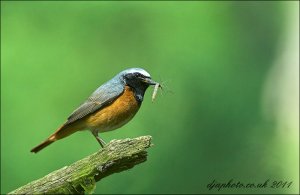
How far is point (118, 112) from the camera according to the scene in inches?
322

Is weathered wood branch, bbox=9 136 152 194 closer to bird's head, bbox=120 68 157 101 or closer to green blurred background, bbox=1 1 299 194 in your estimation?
bird's head, bbox=120 68 157 101

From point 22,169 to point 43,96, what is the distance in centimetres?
272

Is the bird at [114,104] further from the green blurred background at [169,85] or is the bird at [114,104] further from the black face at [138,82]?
the green blurred background at [169,85]

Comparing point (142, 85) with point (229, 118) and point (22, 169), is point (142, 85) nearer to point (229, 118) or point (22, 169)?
point (22, 169)

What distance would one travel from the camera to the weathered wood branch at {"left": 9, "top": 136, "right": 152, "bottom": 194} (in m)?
5.01

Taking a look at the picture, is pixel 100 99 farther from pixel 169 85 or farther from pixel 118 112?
pixel 169 85

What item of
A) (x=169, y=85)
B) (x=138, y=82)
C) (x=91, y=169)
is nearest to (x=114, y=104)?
(x=138, y=82)

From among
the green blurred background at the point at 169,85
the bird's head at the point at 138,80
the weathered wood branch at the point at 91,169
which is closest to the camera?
the weathered wood branch at the point at 91,169

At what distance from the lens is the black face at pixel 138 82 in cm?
817

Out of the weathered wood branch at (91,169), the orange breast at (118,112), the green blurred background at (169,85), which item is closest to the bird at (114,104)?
the orange breast at (118,112)

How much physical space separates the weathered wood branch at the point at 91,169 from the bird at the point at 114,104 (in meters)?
2.78

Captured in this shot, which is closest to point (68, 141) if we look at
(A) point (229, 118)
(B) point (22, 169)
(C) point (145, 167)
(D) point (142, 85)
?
(B) point (22, 169)

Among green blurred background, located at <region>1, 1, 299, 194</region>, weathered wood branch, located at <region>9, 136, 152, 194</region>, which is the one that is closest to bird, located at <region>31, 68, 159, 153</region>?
weathered wood branch, located at <region>9, 136, 152, 194</region>

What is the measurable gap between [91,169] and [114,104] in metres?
3.12
